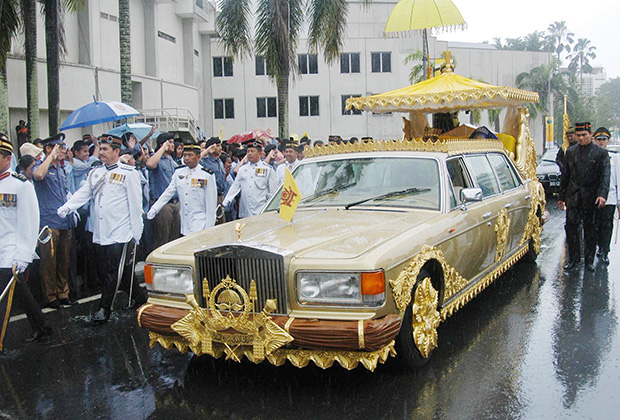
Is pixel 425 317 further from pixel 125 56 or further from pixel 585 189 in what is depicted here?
pixel 125 56

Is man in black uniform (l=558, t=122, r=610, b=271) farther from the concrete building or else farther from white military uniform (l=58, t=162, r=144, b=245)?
the concrete building

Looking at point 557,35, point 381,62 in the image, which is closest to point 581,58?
point 557,35

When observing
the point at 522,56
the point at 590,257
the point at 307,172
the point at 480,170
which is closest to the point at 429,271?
the point at 307,172

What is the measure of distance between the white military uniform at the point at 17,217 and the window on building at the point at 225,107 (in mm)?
37240

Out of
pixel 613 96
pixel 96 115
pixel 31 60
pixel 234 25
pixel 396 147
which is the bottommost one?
pixel 396 147

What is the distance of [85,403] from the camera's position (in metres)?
4.13

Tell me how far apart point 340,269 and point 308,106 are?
38413 mm

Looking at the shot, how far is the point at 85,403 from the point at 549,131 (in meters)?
31.3

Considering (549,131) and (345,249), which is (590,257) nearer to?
(345,249)

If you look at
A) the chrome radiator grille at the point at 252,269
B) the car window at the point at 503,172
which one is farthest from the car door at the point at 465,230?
the chrome radiator grille at the point at 252,269

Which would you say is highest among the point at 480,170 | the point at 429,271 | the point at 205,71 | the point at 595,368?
the point at 205,71

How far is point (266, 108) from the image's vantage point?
1636 inches

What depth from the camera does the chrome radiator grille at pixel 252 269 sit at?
3.97m

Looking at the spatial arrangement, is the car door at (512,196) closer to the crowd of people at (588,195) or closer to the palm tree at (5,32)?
the crowd of people at (588,195)
